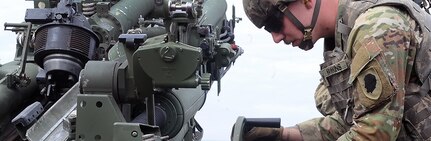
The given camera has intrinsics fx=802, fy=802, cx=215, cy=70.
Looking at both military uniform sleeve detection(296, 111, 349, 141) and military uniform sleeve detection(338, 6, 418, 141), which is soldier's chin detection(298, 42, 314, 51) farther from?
military uniform sleeve detection(296, 111, 349, 141)

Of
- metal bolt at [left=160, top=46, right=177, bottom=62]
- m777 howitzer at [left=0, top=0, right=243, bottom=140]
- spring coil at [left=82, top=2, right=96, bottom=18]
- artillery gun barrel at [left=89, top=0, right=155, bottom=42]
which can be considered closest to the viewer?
m777 howitzer at [left=0, top=0, right=243, bottom=140]

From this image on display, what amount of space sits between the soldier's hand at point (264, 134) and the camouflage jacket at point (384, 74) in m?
0.63

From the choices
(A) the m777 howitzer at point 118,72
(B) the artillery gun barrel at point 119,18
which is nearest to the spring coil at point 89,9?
(A) the m777 howitzer at point 118,72

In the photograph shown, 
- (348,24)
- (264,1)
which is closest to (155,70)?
(264,1)

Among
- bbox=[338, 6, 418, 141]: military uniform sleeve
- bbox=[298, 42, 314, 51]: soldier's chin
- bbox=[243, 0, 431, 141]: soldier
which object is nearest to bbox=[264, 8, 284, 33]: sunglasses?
bbox=[243, 0, 431, 141]: soldier

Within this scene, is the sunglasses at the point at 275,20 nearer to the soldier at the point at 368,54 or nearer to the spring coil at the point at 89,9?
the soldier at the point at 368,54

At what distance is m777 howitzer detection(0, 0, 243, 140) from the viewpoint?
4.69m

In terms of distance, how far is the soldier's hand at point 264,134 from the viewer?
14.6ft

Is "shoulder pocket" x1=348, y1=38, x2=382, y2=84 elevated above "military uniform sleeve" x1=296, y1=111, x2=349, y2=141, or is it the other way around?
"shoulder pocket" x1=348, y1=38, x2=382, y2=84

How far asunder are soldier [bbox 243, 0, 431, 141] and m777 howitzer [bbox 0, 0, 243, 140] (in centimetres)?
78

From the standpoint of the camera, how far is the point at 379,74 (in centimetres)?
363

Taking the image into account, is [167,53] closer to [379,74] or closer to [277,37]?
[277,37]

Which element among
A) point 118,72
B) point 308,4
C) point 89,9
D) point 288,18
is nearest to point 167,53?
point 118,72

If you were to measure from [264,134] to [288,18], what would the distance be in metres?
0.79
